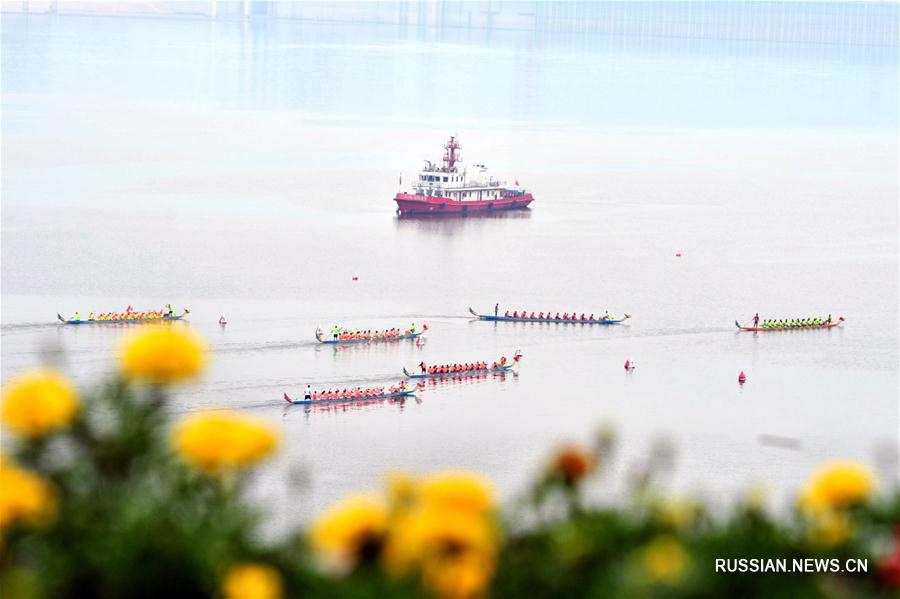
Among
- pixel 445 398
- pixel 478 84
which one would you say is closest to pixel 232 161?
pixel 445 398

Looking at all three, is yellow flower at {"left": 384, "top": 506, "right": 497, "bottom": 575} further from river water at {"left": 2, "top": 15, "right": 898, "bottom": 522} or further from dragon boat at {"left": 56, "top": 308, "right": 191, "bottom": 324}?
dragon boat at {"left": 56, "top": 308, "right": 191, "bottom": 324}

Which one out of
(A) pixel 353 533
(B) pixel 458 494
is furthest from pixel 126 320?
(B) pixel 458 494

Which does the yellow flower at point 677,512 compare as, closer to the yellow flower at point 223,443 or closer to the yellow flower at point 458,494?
the yellow flower at point 458,494

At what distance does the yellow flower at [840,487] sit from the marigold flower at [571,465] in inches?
20.2

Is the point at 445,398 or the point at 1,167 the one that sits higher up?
the point at 1,167

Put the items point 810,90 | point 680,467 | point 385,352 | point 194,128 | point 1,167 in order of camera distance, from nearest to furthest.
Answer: point 680,467 < point 385,352 < point 1,167 < point 194,128 < point 810,90

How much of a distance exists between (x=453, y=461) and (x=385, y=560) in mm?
18399

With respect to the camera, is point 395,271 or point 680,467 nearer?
point 680,467

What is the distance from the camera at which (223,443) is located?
314cm

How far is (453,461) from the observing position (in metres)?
21.5

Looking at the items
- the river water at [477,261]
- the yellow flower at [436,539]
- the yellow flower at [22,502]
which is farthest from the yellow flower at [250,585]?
the river water at [477,261]

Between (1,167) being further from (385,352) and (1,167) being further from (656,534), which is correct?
(656,534)

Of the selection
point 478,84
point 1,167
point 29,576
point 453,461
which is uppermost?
point 478,84

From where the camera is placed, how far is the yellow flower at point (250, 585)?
9.14 feet
